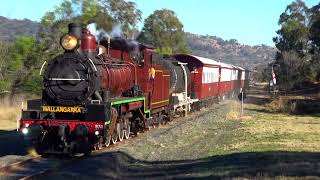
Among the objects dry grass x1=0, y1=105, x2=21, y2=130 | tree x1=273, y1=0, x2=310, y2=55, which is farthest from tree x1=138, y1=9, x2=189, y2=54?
dry grass x1=0, y1=105, x2=21, y2=130

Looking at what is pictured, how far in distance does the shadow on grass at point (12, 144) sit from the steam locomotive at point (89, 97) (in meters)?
0.91

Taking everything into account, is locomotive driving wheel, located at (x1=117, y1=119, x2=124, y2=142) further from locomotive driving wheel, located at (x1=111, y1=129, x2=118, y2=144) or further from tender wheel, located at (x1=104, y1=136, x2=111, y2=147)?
tender wheel, located at (x1=104, y1=136, x2=111, y2=147)

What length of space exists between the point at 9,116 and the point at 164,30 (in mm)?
59429

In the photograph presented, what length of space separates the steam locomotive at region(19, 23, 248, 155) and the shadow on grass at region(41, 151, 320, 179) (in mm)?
1024

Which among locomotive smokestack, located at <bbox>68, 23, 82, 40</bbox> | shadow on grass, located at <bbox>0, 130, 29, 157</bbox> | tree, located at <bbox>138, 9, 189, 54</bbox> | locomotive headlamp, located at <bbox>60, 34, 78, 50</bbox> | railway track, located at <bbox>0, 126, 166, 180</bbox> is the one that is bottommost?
shadow on grass, located at <bbox>0, 130, 29, 157</bbox>

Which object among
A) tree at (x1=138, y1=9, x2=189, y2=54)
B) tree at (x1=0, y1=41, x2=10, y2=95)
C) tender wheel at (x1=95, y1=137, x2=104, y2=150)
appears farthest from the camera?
tree at (x1=138, y1=9, x2=189, y2=54)

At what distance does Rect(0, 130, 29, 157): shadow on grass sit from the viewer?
56.8 ft

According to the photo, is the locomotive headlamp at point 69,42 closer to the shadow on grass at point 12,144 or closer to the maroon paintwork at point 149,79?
the shadow on grass at point 12,144

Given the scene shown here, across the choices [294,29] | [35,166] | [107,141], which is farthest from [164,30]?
[35,166]

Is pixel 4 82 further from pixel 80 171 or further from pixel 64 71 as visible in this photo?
pixel 80 171

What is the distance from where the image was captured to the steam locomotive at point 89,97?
16.3 metres

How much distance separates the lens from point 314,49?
80.1 m

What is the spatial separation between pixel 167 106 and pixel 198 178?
1607cm

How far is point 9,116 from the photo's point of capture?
2942 centimetres
